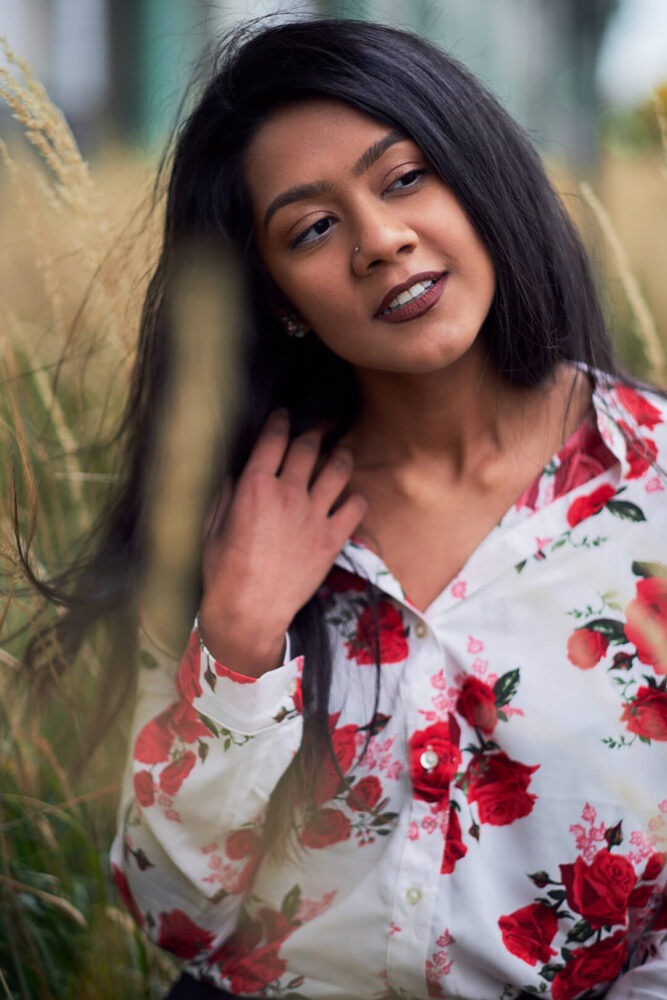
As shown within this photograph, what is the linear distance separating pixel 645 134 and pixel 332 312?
2870 millimetres

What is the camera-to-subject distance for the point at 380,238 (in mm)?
1171

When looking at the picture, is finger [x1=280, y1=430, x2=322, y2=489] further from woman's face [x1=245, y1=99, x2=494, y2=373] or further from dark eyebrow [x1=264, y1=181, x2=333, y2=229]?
dark eyebrow [x1=264, y1=181, x2=333, y2=229]

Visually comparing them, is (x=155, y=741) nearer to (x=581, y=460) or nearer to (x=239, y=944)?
(x=239, y=944)

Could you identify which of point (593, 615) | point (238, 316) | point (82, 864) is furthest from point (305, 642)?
point (82, 864)

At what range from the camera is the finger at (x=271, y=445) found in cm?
144

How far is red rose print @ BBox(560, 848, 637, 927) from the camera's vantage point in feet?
3.83

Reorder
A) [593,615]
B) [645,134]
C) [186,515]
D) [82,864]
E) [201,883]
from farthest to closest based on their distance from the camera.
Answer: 1. [645,134]
2. [82,864]
3. [186,515]
4. [201,883]
5. [593,615]

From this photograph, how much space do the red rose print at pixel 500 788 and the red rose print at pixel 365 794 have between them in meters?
0.13

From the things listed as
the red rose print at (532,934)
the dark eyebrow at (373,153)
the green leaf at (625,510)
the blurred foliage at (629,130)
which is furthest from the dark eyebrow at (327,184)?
the blurred foliage at (629,130)

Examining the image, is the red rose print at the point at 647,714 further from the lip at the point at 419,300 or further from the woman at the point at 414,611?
the lip at the point at 419,300

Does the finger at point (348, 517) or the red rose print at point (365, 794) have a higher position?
the finger at point (348, 517)

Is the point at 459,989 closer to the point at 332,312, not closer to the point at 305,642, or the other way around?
the point at 305,642

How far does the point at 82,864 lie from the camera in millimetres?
1643

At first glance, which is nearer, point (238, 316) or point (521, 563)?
point (521, 563)
